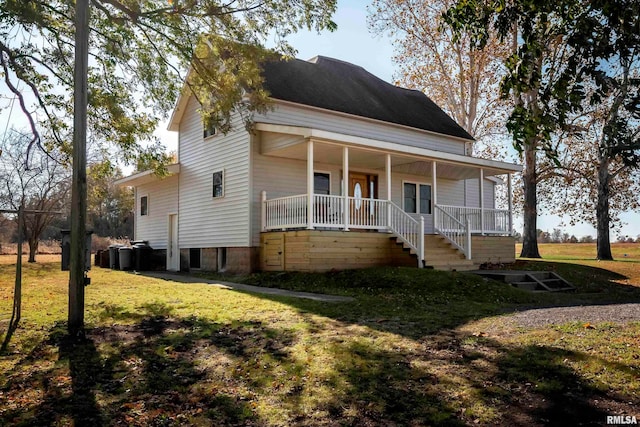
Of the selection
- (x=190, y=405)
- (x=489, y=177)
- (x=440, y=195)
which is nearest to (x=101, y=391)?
(x=190, y=405)

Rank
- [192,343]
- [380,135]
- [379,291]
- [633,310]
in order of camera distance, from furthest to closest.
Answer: [380,135] < [379,291] < [633,310] < [192,343]

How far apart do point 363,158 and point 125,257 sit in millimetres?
10910

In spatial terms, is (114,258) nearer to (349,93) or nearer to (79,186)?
(349,93)

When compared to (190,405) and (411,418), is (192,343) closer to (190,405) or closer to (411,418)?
(190,405)

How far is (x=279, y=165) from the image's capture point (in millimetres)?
16875

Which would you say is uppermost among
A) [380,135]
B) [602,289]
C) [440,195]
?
[380,135]

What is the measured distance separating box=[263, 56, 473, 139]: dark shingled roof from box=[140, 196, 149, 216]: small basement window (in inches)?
368

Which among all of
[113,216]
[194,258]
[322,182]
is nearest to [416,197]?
[322,182]

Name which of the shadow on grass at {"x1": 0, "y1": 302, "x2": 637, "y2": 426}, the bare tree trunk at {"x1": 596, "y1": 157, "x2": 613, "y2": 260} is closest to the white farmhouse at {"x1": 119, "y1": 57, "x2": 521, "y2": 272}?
the bare tree trunk at {"x1": 596, "y1": 157, "x2": 613, "y2": 260}

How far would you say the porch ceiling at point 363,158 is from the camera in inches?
606

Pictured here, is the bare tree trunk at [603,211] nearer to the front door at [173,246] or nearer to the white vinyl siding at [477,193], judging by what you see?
the white vinyl siding at [477,193]

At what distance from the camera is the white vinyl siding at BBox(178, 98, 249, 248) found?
16.6m

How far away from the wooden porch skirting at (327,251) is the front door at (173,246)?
20.5ft

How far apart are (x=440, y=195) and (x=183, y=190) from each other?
431 inches
